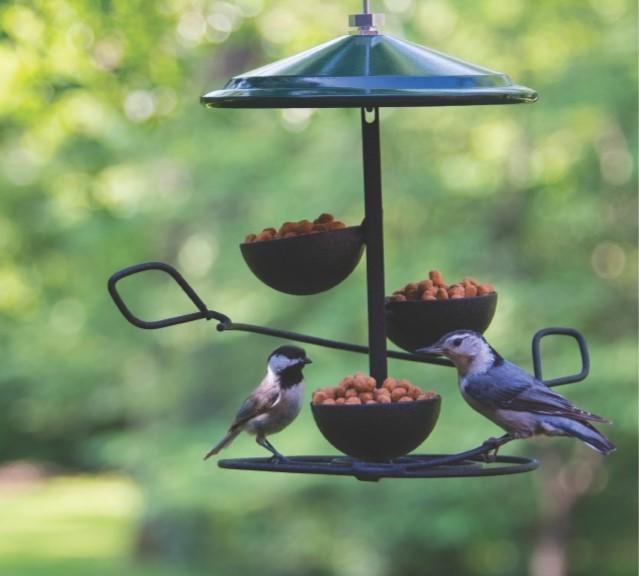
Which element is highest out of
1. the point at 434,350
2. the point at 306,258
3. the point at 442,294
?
the point at 306,258

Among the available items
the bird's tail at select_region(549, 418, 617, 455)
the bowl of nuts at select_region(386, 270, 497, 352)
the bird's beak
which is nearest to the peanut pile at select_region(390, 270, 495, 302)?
the bowl of nuts at select_region(386, 270, 497, 352)

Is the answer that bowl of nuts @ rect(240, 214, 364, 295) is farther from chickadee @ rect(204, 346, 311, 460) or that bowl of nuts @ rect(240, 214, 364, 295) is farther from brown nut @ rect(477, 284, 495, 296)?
brown nut @ rect(477, 284, 495, 296)

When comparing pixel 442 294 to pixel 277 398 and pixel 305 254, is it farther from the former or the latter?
pixel 277 398

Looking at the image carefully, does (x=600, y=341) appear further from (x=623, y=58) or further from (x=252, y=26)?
(x=252, y=26)

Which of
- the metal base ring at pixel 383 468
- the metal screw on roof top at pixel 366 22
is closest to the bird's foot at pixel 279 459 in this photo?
the metal base ring at pixel 383 468

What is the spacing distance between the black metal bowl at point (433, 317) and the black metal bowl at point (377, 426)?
30 centimetres

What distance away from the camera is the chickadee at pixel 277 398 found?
4035mm

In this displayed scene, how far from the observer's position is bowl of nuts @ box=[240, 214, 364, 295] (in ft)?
12.5

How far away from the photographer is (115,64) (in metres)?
→ 8.34

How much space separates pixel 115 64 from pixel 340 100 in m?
5.23

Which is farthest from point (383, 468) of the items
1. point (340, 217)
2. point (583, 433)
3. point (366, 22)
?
point (340, 217)

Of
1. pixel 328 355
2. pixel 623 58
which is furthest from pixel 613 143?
pixel 328 355

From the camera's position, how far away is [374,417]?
3576 mm

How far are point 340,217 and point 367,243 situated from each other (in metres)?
6.20
